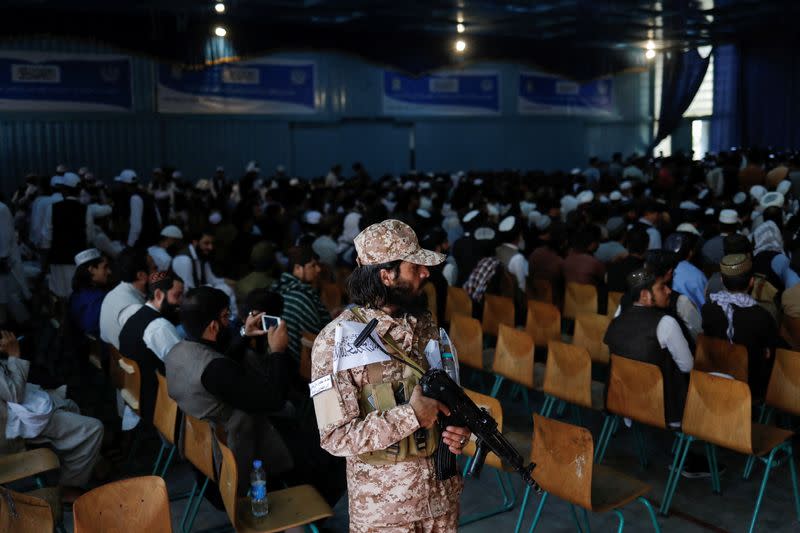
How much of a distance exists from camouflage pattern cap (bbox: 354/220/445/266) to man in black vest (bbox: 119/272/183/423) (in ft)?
8.94

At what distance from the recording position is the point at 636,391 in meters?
4.74

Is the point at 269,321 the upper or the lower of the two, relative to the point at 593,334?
upper

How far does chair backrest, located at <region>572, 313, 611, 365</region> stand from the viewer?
6.01 metres

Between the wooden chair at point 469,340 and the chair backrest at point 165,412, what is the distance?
246cm

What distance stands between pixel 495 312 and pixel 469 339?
80 cm

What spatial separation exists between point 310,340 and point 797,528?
3120 millimetres

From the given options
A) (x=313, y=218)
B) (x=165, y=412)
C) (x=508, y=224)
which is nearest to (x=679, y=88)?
(x=313, y=218)

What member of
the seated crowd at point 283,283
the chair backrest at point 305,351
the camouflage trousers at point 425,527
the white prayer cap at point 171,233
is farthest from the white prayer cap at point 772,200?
the camouflage trousers at point 425,527

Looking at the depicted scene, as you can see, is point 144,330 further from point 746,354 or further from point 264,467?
point 746,354

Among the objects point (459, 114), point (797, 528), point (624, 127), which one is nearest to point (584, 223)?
point (797, 528)

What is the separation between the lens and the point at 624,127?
84.1ft

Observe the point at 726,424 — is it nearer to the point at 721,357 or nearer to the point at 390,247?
the point at 721,357

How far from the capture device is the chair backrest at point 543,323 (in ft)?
21.0

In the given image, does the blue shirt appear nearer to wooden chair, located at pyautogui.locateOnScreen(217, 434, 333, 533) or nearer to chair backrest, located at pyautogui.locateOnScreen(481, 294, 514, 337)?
chair backrest, located at pyautogui.locateOnScreen(481, 294, 514, 337)
